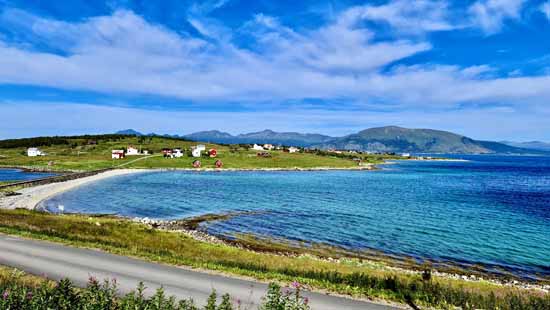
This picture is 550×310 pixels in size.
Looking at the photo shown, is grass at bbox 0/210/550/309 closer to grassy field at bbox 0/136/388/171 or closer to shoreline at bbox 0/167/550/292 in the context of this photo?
shoreline at bbox 0/167/550/292

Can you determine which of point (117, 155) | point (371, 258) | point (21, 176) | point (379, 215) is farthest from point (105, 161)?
point (371, 258)

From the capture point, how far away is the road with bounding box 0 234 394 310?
1627 centimetres

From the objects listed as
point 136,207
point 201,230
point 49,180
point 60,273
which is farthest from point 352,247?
point 49,180

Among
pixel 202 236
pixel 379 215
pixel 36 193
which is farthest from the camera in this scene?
pixel 36 193

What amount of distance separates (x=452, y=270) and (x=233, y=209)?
3697 cm

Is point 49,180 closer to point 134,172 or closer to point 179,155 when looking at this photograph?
point 134,172

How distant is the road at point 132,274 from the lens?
53.4 feet

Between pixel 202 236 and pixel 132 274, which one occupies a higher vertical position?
pixel 132 274

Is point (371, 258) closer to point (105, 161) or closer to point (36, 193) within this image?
point (36, 193)

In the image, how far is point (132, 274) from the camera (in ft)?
62.0

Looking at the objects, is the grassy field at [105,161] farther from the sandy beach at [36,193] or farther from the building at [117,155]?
the sandy beach at [36,193]

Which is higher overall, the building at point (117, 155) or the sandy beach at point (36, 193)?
the building at point (117, 155)

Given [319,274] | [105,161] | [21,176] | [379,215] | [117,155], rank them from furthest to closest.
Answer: [117,155], [105,161], [21,176], [379,215], [319,274]

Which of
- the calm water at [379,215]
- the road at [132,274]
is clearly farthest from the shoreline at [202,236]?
the road at [132,274]
